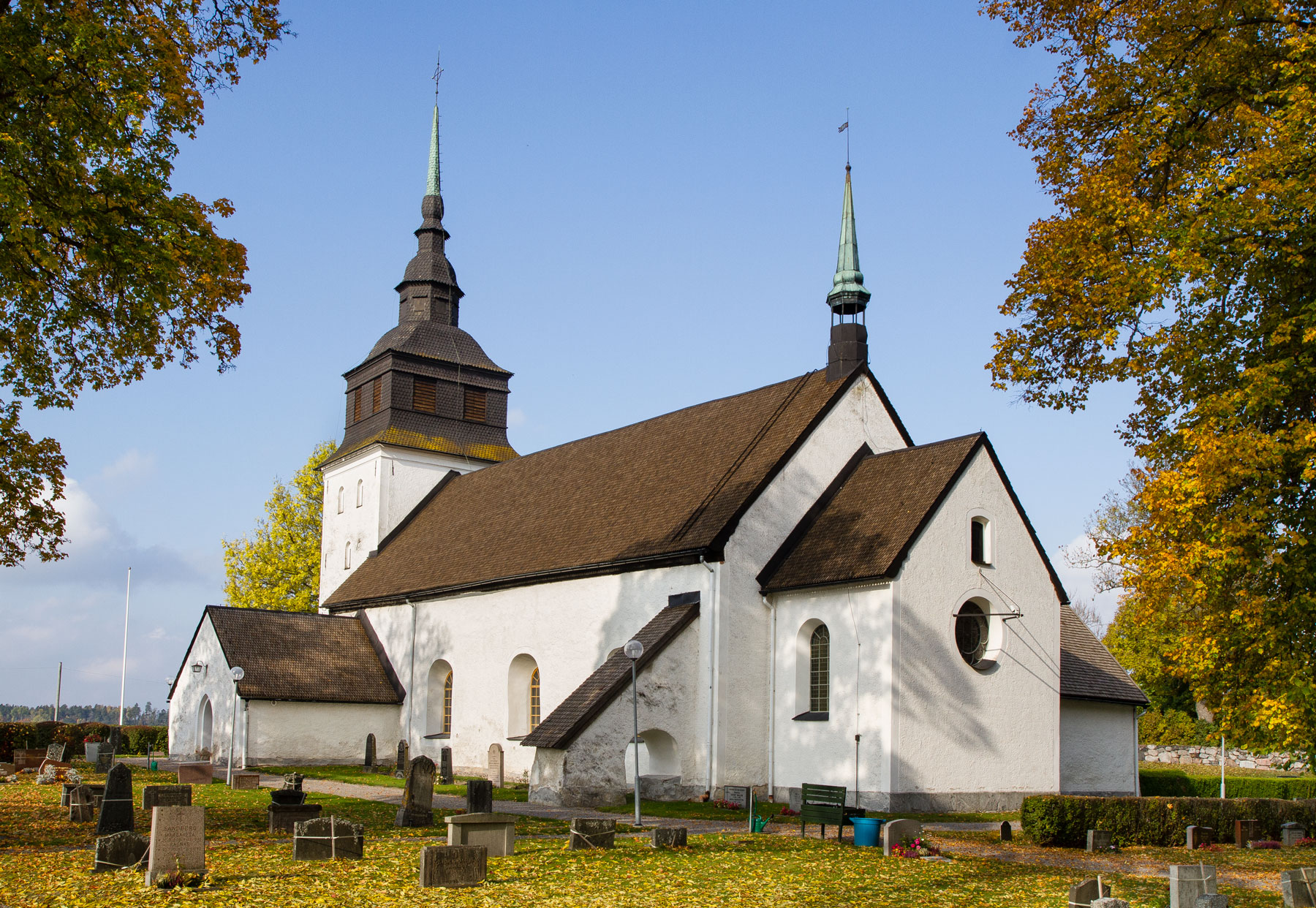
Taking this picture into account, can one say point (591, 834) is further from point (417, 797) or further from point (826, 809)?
point (826, 809)

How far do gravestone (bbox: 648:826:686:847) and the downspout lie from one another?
8.01 metres

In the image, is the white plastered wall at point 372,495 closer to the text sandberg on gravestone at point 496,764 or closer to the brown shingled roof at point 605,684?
the text sandberg on gravestone at point 496,764

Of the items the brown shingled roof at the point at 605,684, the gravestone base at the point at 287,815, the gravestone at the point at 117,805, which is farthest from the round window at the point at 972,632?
the gravestone at the point at 117,805

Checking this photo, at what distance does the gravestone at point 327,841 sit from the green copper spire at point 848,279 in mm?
18011

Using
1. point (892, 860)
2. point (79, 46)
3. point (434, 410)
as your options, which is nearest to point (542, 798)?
point (892, 860)

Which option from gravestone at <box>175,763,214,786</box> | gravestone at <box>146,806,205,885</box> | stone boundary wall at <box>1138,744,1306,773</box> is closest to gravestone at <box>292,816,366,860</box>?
gravestone at <box>146,806,205,885</box>

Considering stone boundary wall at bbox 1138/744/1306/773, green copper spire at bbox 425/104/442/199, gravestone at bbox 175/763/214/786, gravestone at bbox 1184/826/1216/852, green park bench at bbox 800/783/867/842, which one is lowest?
stone boundary wall at bbox 1138/744/1306/773

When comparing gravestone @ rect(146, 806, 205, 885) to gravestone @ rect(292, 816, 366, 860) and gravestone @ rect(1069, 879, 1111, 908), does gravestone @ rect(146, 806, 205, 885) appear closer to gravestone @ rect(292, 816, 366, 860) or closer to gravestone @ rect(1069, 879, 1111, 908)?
gravestone @ rect(292, 816, 366, 860)

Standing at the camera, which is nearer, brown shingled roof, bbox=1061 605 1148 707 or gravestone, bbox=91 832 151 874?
gravestone, bbox=91 832 151 874

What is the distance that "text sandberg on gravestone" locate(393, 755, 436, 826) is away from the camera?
621 inches

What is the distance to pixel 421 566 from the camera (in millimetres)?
33781

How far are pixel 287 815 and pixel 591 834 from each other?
4204 millimetres

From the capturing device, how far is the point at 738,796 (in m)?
21.5

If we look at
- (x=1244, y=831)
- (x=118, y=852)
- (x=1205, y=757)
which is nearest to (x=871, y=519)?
(x=1244, y=831)
